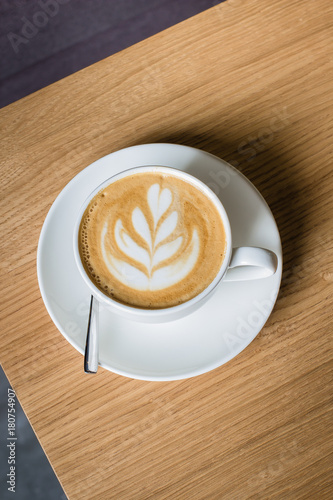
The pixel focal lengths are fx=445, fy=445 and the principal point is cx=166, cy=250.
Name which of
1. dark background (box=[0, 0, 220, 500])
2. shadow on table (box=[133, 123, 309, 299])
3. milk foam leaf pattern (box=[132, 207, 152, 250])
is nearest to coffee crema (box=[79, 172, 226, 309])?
milk foam leaf pattern (box=[132, 207, 152, 250])

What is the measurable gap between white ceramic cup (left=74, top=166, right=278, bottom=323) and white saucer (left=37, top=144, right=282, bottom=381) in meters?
0.05

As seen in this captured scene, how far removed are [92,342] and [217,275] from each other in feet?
0.75

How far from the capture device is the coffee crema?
70cm

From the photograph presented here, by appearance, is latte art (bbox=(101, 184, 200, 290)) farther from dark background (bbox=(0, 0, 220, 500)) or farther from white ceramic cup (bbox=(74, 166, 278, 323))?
dark background (bbox=(0, 0, 220, 500))

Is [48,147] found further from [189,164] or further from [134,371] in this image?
[134,371]

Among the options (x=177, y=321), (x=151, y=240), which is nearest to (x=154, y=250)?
(x=151, y=240)

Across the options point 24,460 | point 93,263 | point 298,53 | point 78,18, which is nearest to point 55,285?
point 93,263

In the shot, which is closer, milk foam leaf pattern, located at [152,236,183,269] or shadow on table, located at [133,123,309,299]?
milk foam leaf pattern, located at [152,236,183,269]

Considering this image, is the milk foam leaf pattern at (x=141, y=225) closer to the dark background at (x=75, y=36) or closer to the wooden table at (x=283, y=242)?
the wooden table at (x=283, y=242)

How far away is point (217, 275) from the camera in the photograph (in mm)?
681

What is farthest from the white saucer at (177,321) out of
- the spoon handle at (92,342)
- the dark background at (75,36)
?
the dark background at (75,36)

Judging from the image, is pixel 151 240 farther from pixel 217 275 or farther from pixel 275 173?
pixel 275 173

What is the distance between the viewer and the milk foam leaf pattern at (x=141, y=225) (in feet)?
2.38

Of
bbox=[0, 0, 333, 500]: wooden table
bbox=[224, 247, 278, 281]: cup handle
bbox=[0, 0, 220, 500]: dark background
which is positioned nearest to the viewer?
bbox=[224, 247, 278, 281]: cup handle
